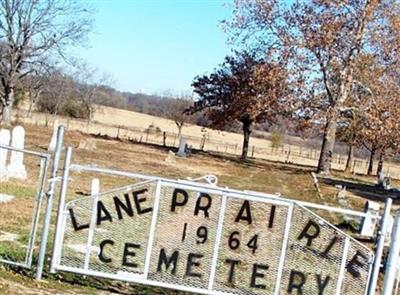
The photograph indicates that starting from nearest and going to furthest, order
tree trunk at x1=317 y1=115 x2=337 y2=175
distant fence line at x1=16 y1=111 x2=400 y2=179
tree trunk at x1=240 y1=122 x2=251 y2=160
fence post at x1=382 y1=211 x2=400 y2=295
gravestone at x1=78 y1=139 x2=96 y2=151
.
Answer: fence post at x1=382 y1=211 x2=400 y2=295 → gravestone at x1=78 y1=139 x2=96 y2=151 → tree trunk at x1=317 y1=115 x2=337 y2=175 → tree trunk at x1=240 y1=122 x2=251 y2=160 → distant fence line at x1=16 y1=111 x2=400 y2=179

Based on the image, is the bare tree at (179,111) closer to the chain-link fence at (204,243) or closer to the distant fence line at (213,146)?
the distant fence line at (213,146)

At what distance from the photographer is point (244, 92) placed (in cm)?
4900

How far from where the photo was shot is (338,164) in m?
83.1

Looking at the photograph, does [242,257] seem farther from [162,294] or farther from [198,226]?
[162,294]

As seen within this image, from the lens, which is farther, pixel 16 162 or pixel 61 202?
pixel 16 162

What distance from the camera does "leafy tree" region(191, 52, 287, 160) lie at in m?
41.8

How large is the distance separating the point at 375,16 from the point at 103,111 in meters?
67.3

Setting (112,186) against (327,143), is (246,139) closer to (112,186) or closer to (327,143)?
(327,143)

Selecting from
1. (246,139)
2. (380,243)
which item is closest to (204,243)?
(380,243)

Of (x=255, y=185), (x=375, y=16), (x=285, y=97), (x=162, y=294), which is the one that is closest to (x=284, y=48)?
(x=285, y=97)

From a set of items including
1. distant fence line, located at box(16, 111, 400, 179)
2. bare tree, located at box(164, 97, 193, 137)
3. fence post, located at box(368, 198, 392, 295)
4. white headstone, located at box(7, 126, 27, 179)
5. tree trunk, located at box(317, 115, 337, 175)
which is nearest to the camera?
fence post, located at box(368, 198, 392, 295)

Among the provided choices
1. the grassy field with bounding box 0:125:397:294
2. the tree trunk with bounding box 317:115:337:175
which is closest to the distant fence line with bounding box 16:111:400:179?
the grassy field with bounding box 0:125:397:294

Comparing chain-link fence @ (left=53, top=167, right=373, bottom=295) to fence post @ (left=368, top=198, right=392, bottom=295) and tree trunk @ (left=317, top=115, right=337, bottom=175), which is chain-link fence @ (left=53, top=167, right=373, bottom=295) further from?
tree trunk @ (left=317, top=115, right=337, bottom=175)

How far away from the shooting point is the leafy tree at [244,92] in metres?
41.8
